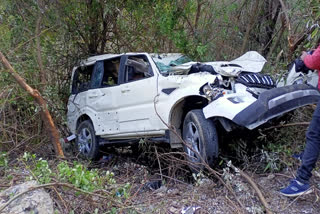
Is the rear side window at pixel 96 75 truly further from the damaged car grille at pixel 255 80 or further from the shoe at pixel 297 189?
the shoe at pixel 297 189

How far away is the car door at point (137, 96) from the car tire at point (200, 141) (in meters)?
0.90

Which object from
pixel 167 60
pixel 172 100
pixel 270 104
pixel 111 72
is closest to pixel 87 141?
pixel 111 72

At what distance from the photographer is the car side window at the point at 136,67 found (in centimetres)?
634

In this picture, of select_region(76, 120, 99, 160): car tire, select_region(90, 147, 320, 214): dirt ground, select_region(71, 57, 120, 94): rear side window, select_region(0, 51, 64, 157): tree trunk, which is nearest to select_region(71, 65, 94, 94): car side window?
select_region(71, 57, 120, 94): rear side window

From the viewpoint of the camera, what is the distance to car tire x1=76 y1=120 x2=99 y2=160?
23.9ft

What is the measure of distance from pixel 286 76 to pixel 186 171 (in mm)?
1945

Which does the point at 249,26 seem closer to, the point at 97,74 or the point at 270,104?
the point at 97,74

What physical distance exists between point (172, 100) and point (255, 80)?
1.17m

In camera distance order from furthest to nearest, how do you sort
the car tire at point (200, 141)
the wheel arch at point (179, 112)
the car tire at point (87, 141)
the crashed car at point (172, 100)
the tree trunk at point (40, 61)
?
the car tire at point (87, 141) → the tree trunk at point (40, 61) → the wheel arch at point (179, 112) → the car tire at point (200, 141) → the crashed car at point (172, 100)

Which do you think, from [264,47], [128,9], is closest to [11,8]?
[128,9]

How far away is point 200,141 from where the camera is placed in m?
4.75

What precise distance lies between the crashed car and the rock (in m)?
1.83

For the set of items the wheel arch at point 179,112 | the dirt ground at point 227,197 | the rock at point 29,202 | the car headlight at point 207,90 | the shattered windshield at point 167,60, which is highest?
the shattered windshield at point 167,60

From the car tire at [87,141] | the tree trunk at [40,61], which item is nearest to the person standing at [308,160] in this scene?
the car tire at [87,141]
